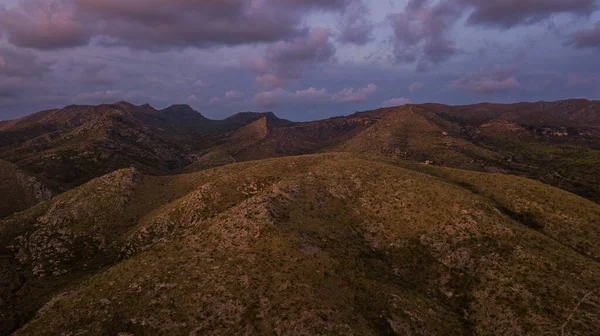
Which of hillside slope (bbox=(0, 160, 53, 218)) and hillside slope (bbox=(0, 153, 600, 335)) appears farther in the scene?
hillside slope (bbox=(0, 160, 53, 218))

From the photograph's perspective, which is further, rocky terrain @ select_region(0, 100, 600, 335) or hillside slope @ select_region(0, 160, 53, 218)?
hillside slope @ select_region(0, 160, 53, 218)

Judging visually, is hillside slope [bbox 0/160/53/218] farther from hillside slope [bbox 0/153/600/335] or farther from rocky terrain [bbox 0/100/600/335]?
hillside slope [bbox 0/153/600/335]

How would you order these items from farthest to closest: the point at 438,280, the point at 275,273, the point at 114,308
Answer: the point at 438,280 → the point at 275,273 → the point at 114,308

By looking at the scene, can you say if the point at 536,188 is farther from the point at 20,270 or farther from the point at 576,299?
the point at 20,270

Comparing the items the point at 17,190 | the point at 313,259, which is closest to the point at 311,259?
the point at 313,259

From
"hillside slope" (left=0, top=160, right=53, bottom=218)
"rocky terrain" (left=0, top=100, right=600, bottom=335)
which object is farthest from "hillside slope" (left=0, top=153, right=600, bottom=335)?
"hillside slope" (left=0, top=160, right=53, bottom=218)

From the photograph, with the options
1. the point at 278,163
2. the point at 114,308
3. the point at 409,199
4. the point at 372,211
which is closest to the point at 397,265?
the point at 372,211

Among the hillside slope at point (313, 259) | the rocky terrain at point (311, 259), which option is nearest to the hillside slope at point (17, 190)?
the rocky terrain at point (311, 259)

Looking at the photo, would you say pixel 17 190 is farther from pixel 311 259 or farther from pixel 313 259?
pixel 313 259
